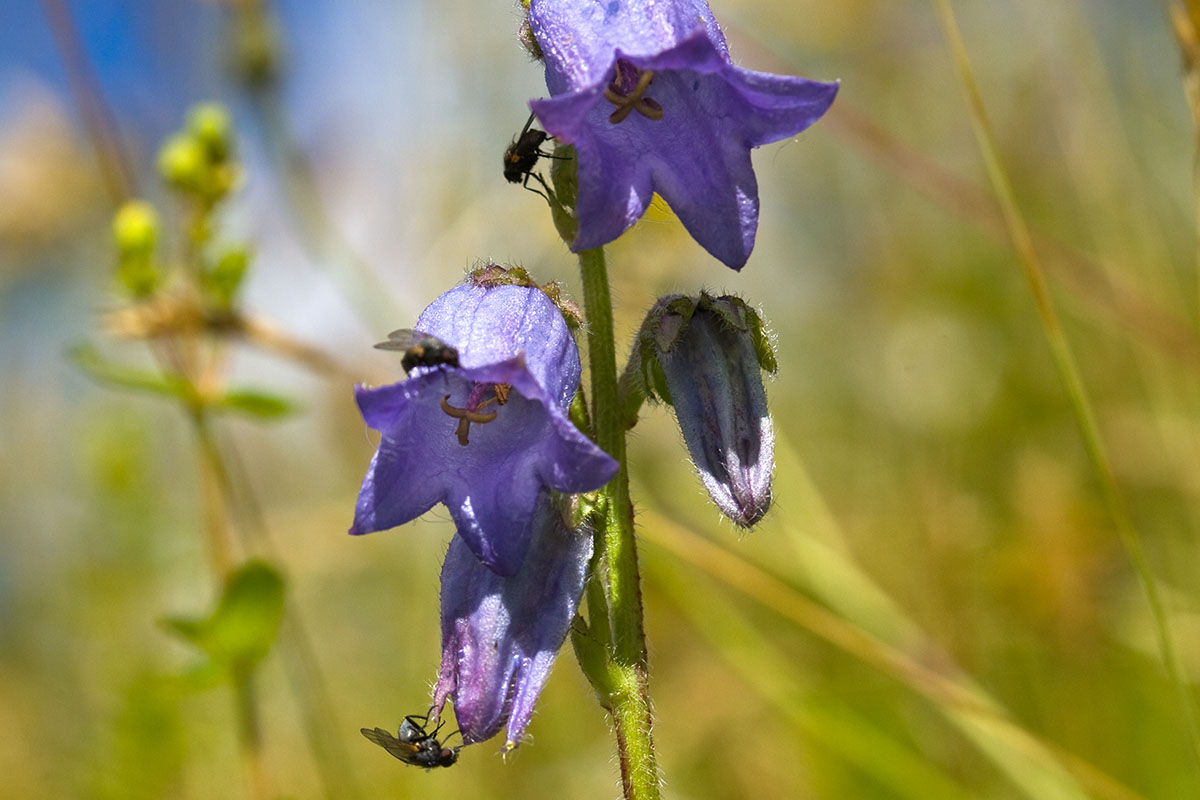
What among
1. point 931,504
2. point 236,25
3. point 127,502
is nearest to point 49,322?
point 127,502

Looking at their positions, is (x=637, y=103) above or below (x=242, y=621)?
above

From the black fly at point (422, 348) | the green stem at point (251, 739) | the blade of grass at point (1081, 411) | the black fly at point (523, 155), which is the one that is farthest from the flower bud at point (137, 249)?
the blade of grass at point (1081, 411)

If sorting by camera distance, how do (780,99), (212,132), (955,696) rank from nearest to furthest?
(780,99), (955,696), (212,132)

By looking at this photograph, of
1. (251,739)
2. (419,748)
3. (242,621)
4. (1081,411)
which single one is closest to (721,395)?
(419,748)

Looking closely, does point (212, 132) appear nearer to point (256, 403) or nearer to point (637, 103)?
point (256, 403)

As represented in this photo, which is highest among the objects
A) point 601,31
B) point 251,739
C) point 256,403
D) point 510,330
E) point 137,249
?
point 137,249

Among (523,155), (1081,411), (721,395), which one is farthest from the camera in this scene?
(1081,411)

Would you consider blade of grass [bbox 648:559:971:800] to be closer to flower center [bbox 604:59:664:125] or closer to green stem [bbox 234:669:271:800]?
green stem [bbox 234:669:271:800]
